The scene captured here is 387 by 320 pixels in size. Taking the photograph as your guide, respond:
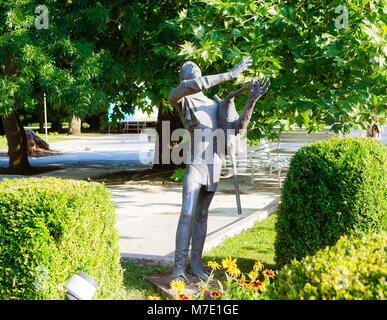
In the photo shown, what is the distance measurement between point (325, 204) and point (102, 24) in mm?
7387

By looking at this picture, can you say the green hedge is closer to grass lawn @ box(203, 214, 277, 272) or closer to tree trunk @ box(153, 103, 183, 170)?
grass lawn @ box(203, 214, 277, 272)

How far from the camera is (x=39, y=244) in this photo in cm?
344

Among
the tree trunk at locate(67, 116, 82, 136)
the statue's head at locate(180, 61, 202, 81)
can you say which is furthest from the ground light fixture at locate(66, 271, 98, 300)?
the tree trunk at locate(67, 116, 82, 136)

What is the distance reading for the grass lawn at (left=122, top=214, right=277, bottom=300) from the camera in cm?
484

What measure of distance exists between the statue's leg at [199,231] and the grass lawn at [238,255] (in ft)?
1.64

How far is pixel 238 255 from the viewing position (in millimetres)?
5996

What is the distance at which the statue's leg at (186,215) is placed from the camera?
14.9 feet

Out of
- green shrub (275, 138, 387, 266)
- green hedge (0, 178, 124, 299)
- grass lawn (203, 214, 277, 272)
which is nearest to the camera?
green hedge (0, 178, 124, 299)

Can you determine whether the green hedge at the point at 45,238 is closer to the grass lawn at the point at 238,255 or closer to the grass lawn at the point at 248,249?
the grass lawn at the point at 238,255

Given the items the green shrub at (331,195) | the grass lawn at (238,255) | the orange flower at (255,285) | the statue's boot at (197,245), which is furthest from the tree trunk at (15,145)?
the orange flower at (255,285)

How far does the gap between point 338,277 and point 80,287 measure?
219 centimetres

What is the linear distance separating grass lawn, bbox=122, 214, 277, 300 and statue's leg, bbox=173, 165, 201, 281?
17.6 inches
